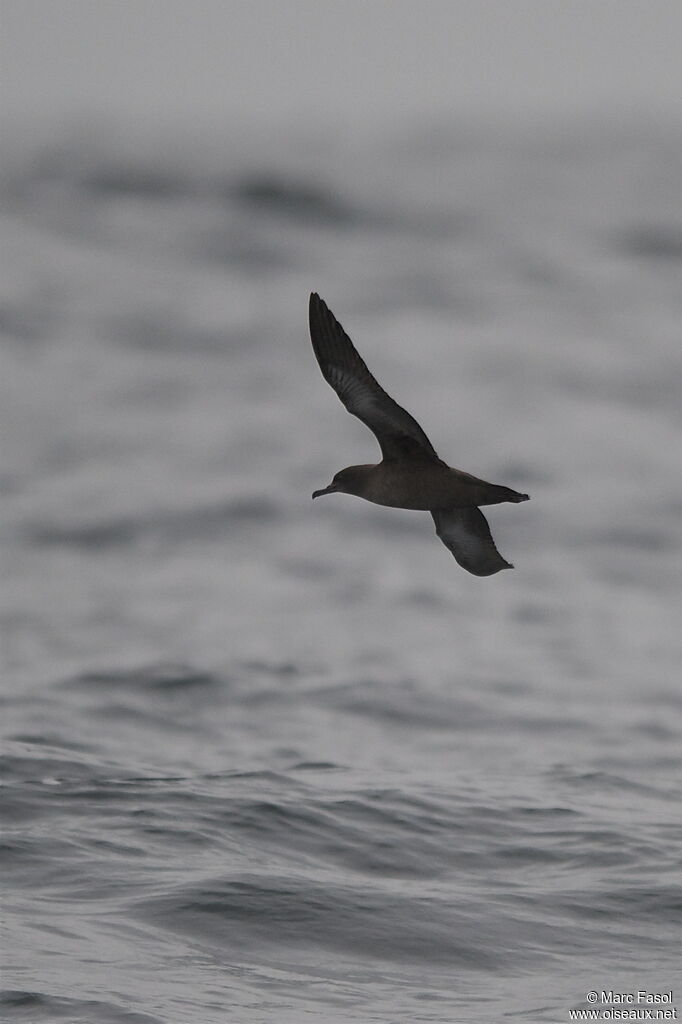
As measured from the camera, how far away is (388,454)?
8.88 m

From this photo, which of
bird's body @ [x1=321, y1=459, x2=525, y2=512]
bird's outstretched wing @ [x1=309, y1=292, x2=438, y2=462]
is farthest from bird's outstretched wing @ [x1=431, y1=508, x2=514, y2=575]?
bird's outstretched wing @ [x1=309, y1=292, x2=438, y2=462]

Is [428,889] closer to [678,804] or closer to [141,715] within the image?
[678,804]

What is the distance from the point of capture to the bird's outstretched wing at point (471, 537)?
9.71 metres

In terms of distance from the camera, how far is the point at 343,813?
56.6ft

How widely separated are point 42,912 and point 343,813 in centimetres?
425

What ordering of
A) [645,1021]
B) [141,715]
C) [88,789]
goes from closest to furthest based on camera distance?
[645,1021]
[88,789]
[141,715]

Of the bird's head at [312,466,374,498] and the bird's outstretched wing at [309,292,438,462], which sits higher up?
the bird's outstretched wing at [309,292,438,462]

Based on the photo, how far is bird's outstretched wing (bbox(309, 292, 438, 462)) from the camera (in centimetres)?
866

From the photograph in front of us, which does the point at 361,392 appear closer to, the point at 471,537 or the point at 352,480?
the point at 352,480

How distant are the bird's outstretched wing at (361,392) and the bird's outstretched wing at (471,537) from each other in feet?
3.34

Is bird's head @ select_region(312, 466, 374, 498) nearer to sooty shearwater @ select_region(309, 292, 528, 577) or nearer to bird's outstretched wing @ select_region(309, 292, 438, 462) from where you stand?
sooty shearwater @ select_region(309, 292, 528, 577)

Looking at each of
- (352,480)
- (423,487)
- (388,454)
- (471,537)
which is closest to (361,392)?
(388,454)

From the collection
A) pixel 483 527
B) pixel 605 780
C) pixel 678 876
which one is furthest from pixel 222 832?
pixel 483 527

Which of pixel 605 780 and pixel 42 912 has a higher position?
pixel 605 780
